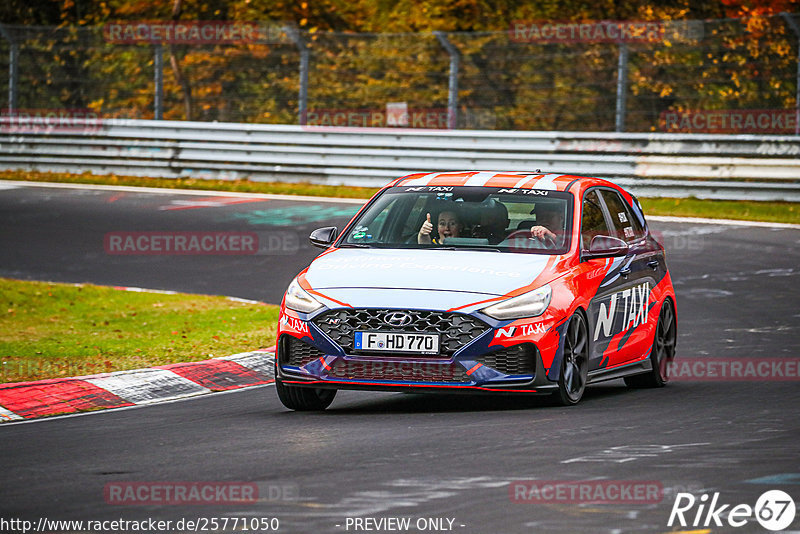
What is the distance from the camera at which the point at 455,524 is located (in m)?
6.00

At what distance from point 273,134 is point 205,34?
9.29m

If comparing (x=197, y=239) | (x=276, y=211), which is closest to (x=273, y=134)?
(x=276, y=211)

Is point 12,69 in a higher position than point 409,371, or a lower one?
higher

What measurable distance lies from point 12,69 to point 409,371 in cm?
2175

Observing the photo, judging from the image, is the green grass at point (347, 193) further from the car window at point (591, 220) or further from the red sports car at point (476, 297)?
the red sports car at point (476, 297)

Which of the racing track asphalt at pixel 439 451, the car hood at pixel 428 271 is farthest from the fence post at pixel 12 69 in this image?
the car hood at pixel 428 271

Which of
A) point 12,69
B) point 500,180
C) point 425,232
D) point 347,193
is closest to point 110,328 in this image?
point 425,232

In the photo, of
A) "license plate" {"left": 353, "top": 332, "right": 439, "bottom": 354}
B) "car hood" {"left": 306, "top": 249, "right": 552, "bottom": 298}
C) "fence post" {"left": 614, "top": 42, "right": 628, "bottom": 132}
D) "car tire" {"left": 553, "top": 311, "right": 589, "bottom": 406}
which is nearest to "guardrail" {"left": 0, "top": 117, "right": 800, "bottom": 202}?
"fence post" {"left": 614, "top": 42, "right": 628, "bottom": 132}

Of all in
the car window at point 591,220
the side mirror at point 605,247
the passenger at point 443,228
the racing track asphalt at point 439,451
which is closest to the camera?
the racing track asphalt at point 439,451

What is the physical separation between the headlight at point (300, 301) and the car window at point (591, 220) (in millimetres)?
1980

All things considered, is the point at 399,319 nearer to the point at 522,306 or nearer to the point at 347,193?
the point at 522,306

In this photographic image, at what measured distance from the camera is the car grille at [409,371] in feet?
29.4

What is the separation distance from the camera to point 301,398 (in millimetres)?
9633

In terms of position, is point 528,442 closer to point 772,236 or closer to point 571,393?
point 571,393
